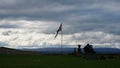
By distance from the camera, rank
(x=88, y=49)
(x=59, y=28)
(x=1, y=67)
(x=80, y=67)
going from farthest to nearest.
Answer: (x=88, y=49)
(x=59, y=28)
(x=80, y=67)
(x=1, y=67)

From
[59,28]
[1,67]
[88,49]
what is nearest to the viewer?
[1,67]

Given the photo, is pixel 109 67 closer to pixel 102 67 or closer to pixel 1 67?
pixel 102 67

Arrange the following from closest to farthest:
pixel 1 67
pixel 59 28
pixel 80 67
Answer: pixel 1 67, pixel 80 67, pixel 59 28

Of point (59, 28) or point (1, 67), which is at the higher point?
point (59, 28)

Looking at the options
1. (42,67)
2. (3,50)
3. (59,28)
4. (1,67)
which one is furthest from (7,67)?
(3,50)

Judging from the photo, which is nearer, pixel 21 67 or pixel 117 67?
pixel 21 67

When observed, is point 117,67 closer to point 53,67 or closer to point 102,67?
point 102,67

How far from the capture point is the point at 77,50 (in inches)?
2894

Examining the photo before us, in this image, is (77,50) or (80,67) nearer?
(80,67)

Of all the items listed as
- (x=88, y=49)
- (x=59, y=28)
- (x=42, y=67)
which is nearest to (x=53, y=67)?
(x=42, y=67)

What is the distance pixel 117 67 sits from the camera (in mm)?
36438

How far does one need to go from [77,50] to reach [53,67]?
39.3 meters

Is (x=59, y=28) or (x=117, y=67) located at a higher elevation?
(x=59, y=28)

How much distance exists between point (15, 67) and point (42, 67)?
3.21 m
